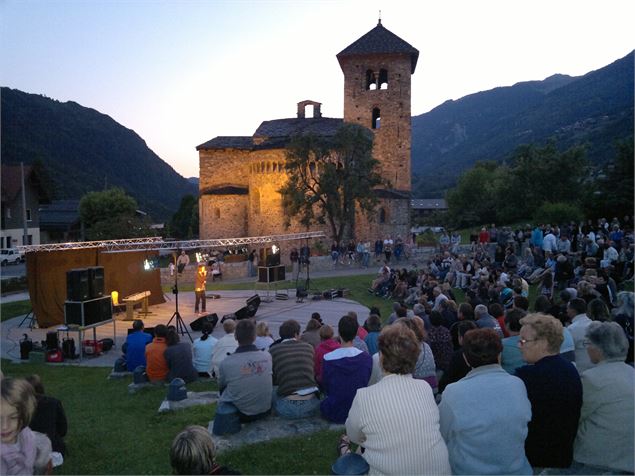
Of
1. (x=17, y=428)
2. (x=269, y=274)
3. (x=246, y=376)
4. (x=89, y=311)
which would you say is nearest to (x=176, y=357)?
(x=246, y=376)

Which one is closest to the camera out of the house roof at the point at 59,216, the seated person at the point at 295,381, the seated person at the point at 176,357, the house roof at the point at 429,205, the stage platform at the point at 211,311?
the seated person at the point at 295,381

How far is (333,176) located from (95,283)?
65.3 feet

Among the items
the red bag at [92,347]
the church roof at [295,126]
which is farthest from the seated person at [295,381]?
the church roof at [295,126]

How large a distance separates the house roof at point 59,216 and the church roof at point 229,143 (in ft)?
68.6

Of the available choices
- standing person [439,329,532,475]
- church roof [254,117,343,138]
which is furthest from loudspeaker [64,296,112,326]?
church roof [254,117,343,138]

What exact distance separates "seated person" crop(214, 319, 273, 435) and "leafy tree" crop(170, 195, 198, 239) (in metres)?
55.7

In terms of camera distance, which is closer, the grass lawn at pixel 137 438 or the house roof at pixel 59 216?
the grass lawn at pixel 137 438

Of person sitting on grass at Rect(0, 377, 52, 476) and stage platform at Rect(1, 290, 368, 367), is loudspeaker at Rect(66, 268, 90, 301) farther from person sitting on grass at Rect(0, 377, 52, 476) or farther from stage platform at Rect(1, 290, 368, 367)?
person sitting on grass at Rect(0, 377, 52, 476)

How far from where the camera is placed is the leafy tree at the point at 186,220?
6038 cm

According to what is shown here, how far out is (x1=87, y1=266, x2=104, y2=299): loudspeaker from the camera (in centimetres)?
1212

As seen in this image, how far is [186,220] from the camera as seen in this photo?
64.2 meters

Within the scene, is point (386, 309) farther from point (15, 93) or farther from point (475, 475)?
point (15, 93)

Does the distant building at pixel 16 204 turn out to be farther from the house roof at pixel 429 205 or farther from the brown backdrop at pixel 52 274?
the house roof at pixel 429 205

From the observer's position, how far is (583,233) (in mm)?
21047
